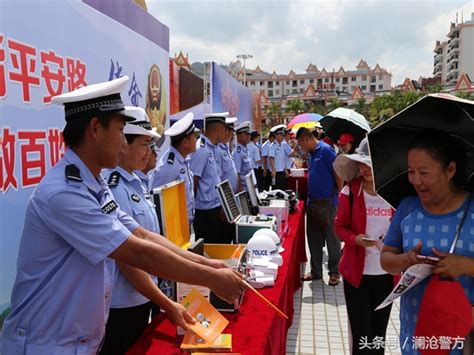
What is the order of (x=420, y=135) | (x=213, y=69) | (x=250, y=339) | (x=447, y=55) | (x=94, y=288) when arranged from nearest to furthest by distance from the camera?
(x=94, y=288)
(x=420, y=135)
(x=250, y=339)
(x=213, y=69)
(x=447, y=55)

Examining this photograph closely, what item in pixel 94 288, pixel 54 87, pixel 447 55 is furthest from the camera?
pixel 447 55

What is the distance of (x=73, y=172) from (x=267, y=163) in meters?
9.28

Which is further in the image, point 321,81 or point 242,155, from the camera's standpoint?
point 321,81

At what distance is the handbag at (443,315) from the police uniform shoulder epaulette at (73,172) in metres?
1.17

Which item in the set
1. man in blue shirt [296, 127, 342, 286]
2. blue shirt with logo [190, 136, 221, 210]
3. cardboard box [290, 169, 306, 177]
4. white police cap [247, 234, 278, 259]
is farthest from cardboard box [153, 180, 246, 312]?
cardboard box [290, 169, 306, 177]

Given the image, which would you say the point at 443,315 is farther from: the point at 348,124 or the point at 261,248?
the point at 348,124

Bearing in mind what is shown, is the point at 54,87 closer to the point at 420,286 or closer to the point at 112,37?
the point at 112,37

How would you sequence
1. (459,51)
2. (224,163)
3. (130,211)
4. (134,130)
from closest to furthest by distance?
(130,211)
(134,130)
(224,163)
(459,51)

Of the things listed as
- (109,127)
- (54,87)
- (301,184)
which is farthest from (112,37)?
(301,184)

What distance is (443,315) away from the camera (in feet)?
4.20

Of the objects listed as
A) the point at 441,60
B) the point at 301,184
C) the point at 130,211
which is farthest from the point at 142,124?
the point at 441,60

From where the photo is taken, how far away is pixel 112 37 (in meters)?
2.95

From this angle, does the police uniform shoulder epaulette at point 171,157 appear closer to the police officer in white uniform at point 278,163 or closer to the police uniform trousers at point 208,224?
the police uniform trousers at point 208,224

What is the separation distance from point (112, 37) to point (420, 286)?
2564 mm
